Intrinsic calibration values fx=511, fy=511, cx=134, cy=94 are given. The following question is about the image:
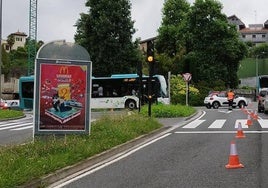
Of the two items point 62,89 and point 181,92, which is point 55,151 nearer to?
point 62,89

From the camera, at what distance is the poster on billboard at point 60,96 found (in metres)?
14.1

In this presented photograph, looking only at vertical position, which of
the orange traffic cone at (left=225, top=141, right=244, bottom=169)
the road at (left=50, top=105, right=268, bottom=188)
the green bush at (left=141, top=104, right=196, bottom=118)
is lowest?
the road at (left=50, top=105, right=268, bottom=188)

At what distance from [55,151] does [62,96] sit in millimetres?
2625

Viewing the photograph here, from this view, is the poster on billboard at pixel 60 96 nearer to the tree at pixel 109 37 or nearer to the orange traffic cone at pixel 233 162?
→ the orange traffic cone at pixel 233 162

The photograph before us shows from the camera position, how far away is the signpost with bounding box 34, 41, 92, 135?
46.1 feet

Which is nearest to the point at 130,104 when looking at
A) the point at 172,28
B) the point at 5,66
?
the point at 172,28

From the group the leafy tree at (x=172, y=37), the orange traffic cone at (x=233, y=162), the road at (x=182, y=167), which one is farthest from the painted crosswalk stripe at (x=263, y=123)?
the leafy tree at (x=172, y=37)

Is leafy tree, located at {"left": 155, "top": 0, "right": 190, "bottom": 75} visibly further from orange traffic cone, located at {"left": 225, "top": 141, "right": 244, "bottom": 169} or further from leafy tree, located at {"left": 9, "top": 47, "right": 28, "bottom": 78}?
orange traffic cone, located at {"left": 225, "top": 141, "right": 244, "bottom": 169}

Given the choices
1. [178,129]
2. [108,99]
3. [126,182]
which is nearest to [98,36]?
[108,99]

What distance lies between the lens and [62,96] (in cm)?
1424

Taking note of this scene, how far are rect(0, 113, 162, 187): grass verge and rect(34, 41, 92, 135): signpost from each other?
41 cm

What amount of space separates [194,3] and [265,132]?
53.2 metres

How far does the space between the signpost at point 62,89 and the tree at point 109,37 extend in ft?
141

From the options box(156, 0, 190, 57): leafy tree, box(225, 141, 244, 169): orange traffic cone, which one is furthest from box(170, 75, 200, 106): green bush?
box(225, 141, 244, 169): orange traffic cone
